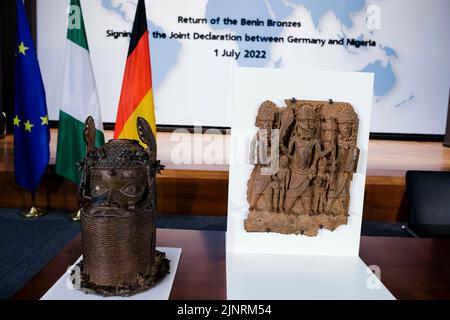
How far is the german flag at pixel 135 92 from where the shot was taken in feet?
7.93

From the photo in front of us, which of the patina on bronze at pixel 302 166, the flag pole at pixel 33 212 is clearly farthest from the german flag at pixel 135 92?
the patina on bronze at pixel 302 166

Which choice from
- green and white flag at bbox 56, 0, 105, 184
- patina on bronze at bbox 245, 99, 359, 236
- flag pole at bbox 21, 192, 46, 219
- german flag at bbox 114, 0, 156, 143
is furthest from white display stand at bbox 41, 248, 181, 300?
flag pole at bbox 21, 192, 46, 219

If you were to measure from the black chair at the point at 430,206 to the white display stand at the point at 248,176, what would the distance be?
58 centimetres

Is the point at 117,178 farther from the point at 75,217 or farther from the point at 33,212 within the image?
the point at 33,212

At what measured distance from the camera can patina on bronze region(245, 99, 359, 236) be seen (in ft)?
4.32

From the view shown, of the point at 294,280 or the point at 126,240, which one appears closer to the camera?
the point at 126,240

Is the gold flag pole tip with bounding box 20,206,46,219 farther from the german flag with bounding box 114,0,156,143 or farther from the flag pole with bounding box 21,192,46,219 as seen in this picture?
the german flag with bounding box 114,0,156,143

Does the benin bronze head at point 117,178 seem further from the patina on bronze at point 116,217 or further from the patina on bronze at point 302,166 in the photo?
the patina on bronze at point 302,166

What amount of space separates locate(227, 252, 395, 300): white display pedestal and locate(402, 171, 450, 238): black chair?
631 millimetres

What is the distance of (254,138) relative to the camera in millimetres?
1318
